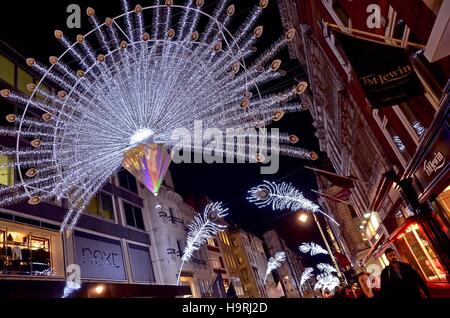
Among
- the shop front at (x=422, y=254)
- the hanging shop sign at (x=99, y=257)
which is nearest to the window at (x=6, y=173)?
the hanging shop sign at (x=99, y=257)

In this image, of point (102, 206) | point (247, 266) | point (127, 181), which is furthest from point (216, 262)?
point (102, 206)

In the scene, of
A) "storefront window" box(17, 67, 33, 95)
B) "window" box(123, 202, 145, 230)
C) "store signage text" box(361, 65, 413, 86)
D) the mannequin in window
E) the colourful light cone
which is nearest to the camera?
"store signage text" box(361, 65, 413, 86)

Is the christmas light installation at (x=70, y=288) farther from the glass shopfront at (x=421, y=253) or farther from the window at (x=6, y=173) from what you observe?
the glass shopfront at (x=421, y=253)

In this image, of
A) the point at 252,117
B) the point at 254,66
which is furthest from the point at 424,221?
the point at 254,66

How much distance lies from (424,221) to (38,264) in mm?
16888

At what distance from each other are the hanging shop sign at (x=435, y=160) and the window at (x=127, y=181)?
943 inches

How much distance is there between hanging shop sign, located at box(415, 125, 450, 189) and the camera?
7410 mm

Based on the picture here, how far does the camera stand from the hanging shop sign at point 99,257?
1845cm

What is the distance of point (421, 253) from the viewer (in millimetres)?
12414

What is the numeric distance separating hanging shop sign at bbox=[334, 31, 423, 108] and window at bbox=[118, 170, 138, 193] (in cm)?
2421

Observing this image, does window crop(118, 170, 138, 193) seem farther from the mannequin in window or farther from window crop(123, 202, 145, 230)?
the mannequin in window

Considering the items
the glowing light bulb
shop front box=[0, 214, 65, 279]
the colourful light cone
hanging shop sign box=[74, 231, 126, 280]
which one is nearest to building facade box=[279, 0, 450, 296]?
the glowing light bulb

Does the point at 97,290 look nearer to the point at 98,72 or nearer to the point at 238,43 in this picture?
the point at 98,72

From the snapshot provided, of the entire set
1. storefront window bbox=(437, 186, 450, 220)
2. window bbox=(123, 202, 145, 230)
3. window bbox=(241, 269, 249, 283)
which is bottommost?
storefront window bbox=(437, 186, 450, 220)
